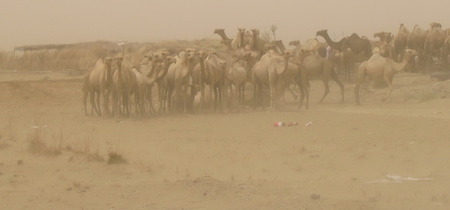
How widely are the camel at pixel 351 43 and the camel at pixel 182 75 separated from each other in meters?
9.35

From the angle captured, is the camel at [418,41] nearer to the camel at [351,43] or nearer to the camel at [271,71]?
the camel at [351,43]

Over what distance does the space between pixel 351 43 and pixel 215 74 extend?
9688mm

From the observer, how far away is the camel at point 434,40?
30.4 meters

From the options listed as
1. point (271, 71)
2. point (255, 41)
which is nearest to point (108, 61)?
point (271, 71)

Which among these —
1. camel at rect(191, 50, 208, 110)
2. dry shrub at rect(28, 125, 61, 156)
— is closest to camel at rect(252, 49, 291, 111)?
camel at rect(191, 50, 208, 110)

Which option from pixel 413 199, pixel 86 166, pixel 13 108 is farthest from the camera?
pixel 13 108

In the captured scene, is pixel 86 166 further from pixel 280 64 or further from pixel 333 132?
pixel 280 64

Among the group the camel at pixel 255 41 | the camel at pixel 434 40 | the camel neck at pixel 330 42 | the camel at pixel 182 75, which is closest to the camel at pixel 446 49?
the camel at pixel 434 40

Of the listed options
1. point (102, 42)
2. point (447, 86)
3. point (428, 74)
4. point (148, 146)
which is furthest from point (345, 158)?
point (102, 42)

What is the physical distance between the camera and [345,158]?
13.0 metres

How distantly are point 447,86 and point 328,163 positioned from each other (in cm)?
1254

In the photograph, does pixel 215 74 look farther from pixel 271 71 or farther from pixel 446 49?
pixel 446 49

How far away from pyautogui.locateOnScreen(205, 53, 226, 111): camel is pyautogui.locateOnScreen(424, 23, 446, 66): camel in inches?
464

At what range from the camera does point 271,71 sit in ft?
69.5
